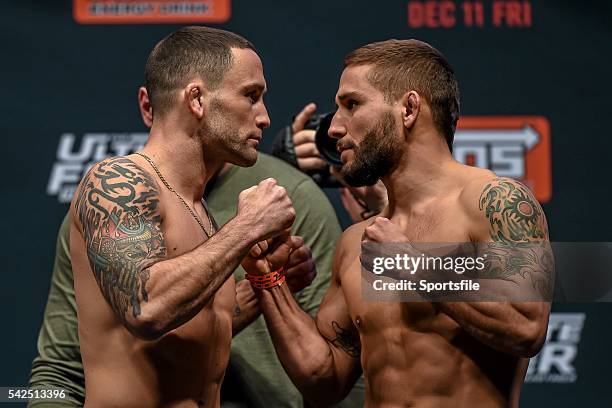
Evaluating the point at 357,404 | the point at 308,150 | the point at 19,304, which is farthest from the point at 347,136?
the point at 19,304

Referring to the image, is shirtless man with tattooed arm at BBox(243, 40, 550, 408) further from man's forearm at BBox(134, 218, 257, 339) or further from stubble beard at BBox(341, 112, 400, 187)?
man's forearm at BBox(134, 218, 257, 339)

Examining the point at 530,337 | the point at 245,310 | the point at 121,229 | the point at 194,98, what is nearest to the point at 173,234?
the point at 121,229

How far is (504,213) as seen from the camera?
5.65ft

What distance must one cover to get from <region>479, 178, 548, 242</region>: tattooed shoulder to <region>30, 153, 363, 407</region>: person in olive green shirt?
634mm

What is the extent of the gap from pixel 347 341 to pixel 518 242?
438 mm

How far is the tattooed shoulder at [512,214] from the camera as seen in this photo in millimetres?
1710

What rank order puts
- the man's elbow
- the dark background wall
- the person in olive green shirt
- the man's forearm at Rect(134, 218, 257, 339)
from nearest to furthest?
the man's forearm at Rect(134, 218, 257, 339) → the man's elbow → the person in olive green shirt → the dark background wall

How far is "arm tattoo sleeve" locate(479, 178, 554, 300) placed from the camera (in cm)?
170

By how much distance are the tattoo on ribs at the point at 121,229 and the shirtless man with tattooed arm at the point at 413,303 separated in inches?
14.0

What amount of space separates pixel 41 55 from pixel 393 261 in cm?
148

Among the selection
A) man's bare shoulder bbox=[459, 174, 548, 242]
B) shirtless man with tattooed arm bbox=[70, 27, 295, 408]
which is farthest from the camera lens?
man's bare shoulder bbox=[459, 174, 548, 242]

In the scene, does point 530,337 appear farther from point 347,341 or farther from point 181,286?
point 181,286

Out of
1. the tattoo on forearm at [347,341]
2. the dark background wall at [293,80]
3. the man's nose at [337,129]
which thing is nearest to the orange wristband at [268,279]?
the tattoo on forearm at [347,341]

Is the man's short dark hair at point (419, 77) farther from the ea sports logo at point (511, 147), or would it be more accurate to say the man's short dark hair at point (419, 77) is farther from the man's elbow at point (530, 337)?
the ea sports logo at point (511, 147)
